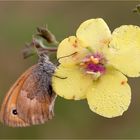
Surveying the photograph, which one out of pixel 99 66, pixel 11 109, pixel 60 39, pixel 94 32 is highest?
pixel 60 39

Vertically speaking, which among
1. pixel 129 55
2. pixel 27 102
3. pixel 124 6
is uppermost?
pixel 124 6

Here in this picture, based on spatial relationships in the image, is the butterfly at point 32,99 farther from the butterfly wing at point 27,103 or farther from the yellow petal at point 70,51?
the yellow petal at point 70,51

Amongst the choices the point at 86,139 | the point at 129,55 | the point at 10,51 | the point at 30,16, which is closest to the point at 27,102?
the point at 129,55

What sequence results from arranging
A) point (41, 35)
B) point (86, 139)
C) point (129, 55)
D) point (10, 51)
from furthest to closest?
point (10, 51) → point (86, 139) → point (41, 35) → point (129, 55)

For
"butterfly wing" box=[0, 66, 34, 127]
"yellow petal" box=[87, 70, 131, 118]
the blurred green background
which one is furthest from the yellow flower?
the blurred green background

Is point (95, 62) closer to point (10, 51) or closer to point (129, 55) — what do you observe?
point (129, 55)

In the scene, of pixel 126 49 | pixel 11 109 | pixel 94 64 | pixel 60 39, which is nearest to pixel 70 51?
pixel 94 64

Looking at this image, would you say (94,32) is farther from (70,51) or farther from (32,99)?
(32,99)
